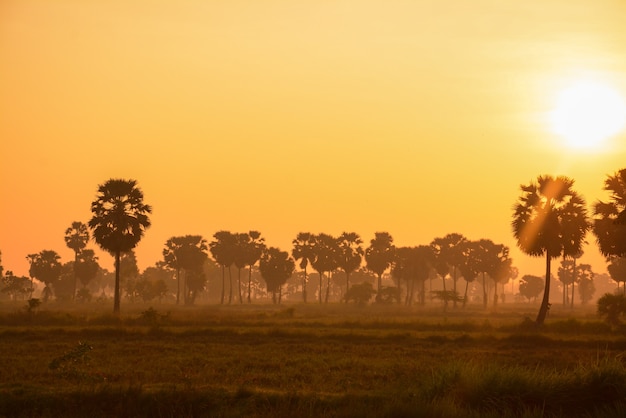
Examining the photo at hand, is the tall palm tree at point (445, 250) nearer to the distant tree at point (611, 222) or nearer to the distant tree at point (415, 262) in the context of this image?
the distant tree at point (415, 262)

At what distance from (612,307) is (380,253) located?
4021 inches

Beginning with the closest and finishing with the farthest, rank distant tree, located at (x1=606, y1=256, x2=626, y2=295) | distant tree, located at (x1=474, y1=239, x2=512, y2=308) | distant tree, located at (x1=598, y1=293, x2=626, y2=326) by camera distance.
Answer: distant tree, located at (x1=598, y1=293, x2=626, y2=326)
distant tree, located at (x1=606, y1=256, x2=626, y2=295)
distant tree, located at (x1=474, y1=239, x2=512, y2=308)

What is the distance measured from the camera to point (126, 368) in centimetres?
2869

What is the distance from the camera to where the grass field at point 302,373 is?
67.3 ft

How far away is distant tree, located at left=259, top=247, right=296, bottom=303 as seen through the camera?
153 metres

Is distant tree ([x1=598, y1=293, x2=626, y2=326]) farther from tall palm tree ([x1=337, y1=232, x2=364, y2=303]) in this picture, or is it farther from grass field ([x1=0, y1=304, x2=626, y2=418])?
tall palm tree ([x1=337, y1=232, x2=364, y2=303])

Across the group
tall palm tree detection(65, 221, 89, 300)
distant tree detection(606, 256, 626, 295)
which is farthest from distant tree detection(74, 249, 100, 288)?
distant tree detection(606, 256, 626, 295)

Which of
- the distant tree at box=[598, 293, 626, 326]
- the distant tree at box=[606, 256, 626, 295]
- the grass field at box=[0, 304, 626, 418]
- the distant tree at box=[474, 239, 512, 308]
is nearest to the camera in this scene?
the grass field at box=[0, 304, 626, 418]

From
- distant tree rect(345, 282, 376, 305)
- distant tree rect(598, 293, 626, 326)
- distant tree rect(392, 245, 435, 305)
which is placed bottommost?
distant tree rect(345, 282, 376, 305)

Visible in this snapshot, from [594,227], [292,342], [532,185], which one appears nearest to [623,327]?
[594,227]

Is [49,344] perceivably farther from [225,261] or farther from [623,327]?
[225,261]

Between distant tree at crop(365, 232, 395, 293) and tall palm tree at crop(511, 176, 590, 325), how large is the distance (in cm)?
9456

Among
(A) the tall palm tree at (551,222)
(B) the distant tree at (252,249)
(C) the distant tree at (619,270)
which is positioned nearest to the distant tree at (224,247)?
(B) the distant tree at (252,249)

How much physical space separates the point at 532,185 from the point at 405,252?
9552cm
